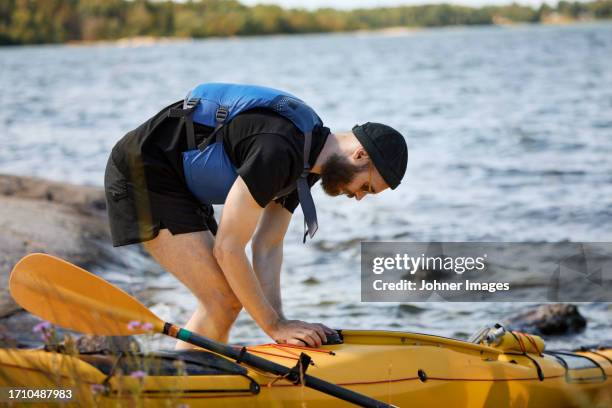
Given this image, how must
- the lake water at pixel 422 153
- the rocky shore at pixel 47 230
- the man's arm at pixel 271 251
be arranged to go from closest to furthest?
the man's arm at pixel 271 251 < the rocky shore at pixel 47 230 < the lake water at pixel 422 153

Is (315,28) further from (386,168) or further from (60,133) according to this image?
(386,168)

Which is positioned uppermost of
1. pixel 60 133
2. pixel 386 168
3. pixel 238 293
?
pixel 386 168

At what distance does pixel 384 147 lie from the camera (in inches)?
154

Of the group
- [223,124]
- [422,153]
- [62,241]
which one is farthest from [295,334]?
[422,153]

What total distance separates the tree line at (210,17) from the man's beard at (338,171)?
7946 centimetres

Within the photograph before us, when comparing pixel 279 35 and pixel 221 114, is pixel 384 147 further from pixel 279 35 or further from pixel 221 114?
pixel 279 35

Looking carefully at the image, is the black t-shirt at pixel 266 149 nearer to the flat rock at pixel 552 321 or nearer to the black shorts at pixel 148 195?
the black shorts at pixel 148 195

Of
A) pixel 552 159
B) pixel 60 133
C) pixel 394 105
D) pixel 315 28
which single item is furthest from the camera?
pixel 315 28

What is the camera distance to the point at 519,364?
464cm

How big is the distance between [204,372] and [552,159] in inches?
459

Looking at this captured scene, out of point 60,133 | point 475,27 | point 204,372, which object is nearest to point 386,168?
point 204,372

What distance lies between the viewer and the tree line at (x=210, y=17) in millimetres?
81438

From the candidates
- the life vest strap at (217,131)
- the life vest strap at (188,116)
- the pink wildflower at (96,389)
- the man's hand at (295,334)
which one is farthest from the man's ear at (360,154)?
the pink wildflower at (96,389)

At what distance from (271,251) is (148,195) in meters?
0.67
